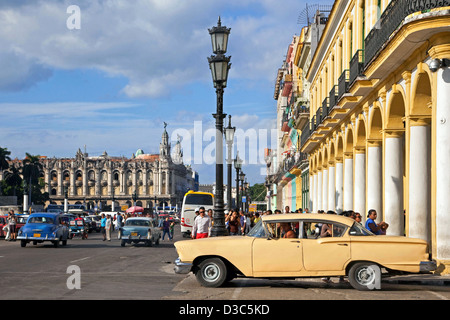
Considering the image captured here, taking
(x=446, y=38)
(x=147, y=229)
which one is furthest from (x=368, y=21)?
(x=147, y=229)

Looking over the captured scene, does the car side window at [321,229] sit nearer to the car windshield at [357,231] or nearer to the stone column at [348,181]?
the car windshield at [357,231]

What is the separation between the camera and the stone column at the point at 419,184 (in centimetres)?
1709

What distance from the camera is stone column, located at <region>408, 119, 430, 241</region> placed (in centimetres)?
1709

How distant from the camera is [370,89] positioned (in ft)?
72.0

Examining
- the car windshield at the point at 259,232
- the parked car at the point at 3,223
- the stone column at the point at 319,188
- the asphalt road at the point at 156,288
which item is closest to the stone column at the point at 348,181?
the stone column at the point at 319,188

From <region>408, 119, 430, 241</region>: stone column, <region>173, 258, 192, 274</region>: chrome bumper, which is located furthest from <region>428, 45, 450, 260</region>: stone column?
<region>173, 258, 192, 274</region>: chrome bumper

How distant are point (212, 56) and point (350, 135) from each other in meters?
11.0

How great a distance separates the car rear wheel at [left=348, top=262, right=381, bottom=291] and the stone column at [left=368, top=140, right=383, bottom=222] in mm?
10978

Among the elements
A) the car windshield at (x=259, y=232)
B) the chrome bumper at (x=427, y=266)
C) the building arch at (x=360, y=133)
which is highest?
the building arch at (x=360, y=133)

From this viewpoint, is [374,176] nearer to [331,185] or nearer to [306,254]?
[331,185]

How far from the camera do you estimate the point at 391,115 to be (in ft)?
68.7

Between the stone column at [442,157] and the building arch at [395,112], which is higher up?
the building arch at [395,112]

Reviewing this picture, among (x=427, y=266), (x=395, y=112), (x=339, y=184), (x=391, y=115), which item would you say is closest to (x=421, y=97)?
(x=395, y=112)

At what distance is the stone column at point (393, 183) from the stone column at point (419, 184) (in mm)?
3424
